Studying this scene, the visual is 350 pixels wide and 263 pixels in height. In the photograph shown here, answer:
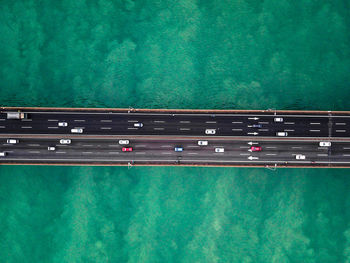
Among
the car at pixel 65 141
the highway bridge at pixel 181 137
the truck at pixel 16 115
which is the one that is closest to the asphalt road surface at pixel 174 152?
the highway bridge at pixel 181 137

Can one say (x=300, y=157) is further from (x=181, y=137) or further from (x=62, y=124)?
(x=62, y=124)

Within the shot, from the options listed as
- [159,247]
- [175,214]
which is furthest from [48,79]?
[159,247]

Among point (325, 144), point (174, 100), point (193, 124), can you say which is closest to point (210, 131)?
point (193, 124)

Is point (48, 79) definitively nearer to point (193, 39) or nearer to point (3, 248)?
point (193, 39)

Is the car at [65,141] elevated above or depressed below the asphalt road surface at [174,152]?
above

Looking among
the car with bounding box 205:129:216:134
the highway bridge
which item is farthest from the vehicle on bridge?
the car with bounding box 205:129:216:134

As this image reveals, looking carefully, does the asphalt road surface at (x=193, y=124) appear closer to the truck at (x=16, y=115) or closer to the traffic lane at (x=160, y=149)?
the truck at (x=16, y=115)

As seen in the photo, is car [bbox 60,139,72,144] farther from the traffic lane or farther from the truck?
the truck

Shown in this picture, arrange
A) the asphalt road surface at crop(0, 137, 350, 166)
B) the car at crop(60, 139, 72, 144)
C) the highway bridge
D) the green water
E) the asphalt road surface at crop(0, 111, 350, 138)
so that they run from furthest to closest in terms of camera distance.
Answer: the green water → the asphalt road surface at crop(0, 111, 350, 138) → the highway bridge → the asphalt road surface at crop(0, 137, 350, 166) → the car at crop(60, 139, 72, 144)

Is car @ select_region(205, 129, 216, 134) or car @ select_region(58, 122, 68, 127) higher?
car @ select_region(58, 122, 68, 127)
